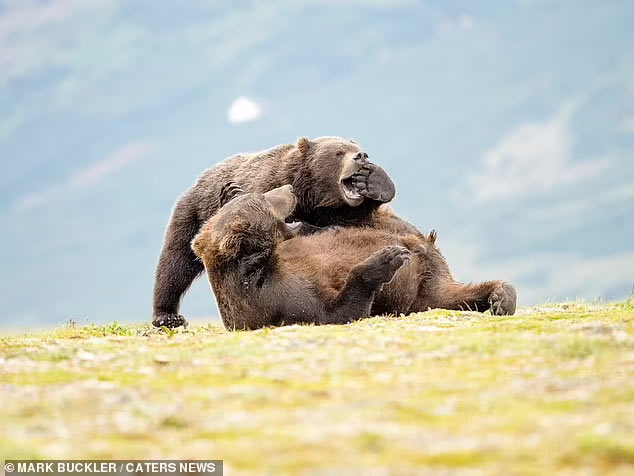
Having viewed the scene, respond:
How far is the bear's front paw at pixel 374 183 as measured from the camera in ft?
36.0

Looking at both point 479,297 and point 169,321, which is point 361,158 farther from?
point 169,321

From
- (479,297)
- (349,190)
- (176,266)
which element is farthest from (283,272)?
(176,266)

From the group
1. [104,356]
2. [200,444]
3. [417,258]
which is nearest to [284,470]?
[200,444]

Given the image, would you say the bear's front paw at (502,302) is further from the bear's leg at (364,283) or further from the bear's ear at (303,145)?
→ the bear's ear at (303,145)

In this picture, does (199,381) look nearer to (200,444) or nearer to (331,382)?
(331,382)

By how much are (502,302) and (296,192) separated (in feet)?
10.6

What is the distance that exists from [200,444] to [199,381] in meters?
1.58

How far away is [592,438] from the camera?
3803 mm

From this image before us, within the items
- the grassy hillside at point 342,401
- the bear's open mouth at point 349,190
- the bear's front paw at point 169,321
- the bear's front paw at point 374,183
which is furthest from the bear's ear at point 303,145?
the grassy hillside at point 342,401

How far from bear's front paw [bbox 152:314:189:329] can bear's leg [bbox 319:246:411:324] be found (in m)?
5.23

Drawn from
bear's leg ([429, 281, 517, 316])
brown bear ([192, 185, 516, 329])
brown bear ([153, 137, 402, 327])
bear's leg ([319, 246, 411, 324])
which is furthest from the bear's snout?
bear's leg ([319, 246, 411, 324])

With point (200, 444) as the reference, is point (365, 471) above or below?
below

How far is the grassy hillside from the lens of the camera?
379 centimetres

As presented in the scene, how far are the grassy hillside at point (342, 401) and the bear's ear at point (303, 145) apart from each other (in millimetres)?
4905
